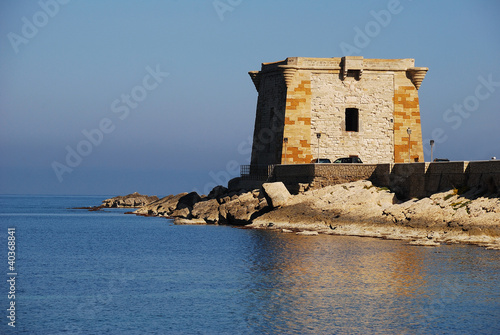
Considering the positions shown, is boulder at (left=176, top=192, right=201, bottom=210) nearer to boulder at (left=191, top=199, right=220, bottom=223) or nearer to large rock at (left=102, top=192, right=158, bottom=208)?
boulder at (left=191, top=199, right=220, bottom=223)

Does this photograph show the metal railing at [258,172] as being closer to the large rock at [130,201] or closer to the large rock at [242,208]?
the large rock at [242,208]

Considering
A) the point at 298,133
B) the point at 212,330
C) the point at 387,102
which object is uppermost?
the point at 387,102

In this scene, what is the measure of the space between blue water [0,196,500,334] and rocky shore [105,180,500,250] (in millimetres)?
1539

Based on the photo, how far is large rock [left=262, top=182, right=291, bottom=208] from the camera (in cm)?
3839

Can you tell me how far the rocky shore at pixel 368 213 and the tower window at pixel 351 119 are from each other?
7754 mm

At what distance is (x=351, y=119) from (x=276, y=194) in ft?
31.8

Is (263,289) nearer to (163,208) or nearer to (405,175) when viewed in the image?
(405,175)

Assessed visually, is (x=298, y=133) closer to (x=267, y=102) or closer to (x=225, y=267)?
(x=267, y=102)

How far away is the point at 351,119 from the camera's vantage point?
4497 centimetres

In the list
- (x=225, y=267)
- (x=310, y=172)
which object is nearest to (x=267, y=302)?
(x=225, y=267)

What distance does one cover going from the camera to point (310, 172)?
127 feet

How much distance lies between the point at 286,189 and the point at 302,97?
7.20 meters

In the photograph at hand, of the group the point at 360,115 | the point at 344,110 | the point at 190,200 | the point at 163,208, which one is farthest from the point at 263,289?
the point at 163,208

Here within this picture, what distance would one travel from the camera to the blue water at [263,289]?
52.8ft
